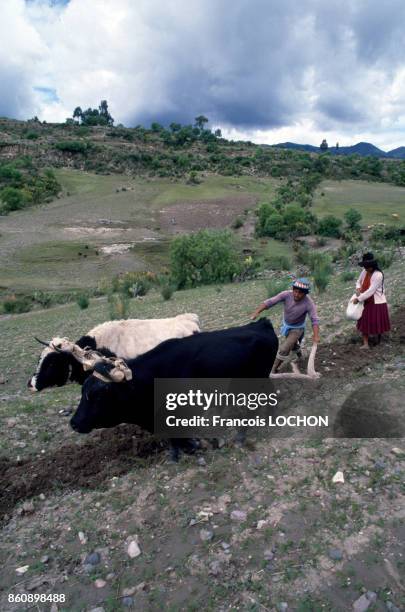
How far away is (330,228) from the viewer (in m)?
36.9

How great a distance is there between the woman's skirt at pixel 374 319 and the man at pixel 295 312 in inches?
54.3

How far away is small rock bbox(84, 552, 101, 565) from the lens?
11.3 feet

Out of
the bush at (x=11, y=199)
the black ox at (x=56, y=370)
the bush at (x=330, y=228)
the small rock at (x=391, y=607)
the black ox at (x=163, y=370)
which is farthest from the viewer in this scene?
the bush at (x=11, y=199)

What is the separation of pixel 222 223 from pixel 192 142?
51.6m

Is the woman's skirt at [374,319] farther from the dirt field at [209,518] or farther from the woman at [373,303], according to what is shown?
the dirt field at [209,518]

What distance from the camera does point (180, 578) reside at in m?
3.21

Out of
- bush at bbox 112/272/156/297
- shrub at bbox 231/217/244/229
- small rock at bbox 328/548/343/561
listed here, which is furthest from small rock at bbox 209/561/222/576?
shrub at bbox 231/217/244/229

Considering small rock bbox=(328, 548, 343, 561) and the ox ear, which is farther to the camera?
the ox ear

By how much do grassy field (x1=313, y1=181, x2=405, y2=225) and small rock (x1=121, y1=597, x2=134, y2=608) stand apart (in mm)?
41702

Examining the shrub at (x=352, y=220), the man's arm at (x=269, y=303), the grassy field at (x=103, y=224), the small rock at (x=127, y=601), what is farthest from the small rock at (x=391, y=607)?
the shrub at (x=352, y=220)

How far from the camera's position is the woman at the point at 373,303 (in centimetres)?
666

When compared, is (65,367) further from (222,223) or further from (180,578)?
(222,223)

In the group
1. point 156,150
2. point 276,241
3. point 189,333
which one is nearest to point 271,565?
point 189,333

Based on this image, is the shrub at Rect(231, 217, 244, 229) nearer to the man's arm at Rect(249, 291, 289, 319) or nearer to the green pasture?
the green pasture
